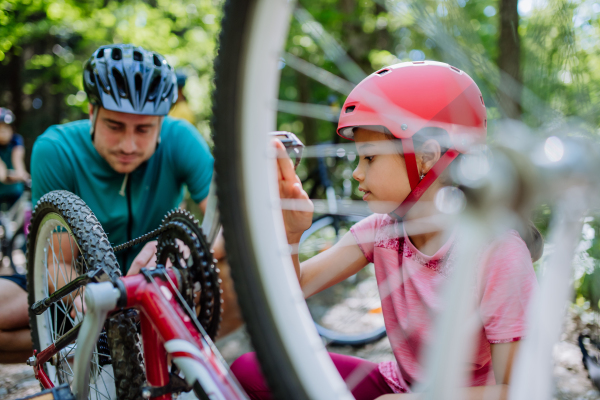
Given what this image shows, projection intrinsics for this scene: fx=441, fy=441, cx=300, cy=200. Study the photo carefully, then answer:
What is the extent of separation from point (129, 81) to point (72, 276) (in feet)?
2.87

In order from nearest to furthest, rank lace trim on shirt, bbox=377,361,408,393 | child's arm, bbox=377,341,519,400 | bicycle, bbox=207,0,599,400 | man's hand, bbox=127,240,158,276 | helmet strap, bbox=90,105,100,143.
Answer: bicycle, bbox=207,0,599,400, child's arm, bbox=377,341,519,400, lace trim on shirt, bbox=377,361,408,393, man's hand, bbox=127,240,158,276, helmet strap, bbox=90,105,100,143

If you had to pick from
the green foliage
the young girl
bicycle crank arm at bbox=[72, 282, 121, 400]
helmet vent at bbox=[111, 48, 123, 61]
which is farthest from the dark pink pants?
the green foliage

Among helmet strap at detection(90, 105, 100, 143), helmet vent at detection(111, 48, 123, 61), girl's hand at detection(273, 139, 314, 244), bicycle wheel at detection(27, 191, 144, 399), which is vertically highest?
helmet vent at detection(111, 48, 123, 61)

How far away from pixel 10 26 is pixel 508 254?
420 cm

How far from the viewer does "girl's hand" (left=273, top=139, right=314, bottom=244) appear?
1113 millimetres

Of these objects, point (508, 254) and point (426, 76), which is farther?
point (426, 76)

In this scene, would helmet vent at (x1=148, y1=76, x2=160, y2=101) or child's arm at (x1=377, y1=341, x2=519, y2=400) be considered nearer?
child's arm at (x1=377, y1=341, x2=519, y2=400)

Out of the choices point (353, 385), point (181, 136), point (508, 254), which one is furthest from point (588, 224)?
point (181, 136)

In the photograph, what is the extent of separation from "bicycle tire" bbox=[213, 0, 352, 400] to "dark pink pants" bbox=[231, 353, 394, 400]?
0.59 m

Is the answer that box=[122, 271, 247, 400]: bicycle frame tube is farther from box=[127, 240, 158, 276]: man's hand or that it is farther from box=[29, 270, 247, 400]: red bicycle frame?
box=[127, 240, 158, 276]: man's hand

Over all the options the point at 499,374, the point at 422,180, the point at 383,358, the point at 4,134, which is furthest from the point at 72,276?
the point at 4,134

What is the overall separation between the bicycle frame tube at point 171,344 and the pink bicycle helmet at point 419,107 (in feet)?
2.10

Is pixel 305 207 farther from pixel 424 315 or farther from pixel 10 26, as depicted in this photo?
pixel 10 26

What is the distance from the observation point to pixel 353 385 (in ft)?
4.46
